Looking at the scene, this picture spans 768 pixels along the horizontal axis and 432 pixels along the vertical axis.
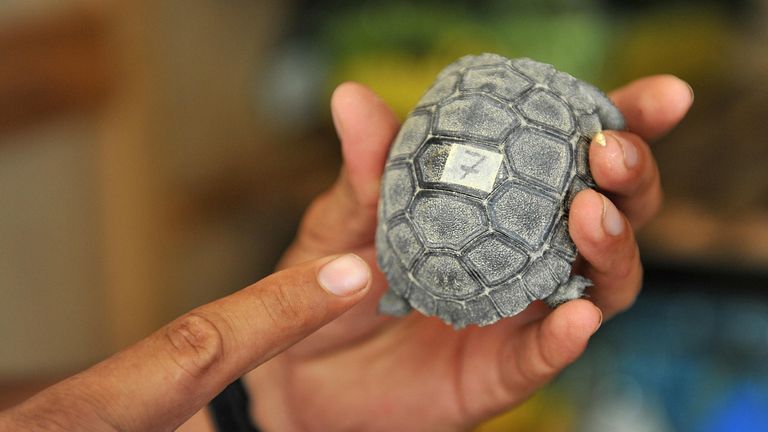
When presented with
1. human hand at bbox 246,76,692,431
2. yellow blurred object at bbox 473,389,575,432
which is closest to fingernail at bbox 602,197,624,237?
human hand at bbox 246,76,692,431

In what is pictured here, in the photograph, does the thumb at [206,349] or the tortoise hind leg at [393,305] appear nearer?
the thumb at [206,349]

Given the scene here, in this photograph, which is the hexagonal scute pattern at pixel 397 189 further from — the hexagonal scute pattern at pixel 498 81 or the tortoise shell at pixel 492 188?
the hexagonal scute pattern at pixel 498 81

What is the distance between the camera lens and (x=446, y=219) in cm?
77

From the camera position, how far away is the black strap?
90 centimetres

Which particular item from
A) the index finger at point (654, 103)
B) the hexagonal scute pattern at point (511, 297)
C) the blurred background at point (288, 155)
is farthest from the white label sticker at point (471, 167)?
the blurred background at point (288, 155)

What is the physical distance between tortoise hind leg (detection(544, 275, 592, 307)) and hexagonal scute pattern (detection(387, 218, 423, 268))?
15 centimetres

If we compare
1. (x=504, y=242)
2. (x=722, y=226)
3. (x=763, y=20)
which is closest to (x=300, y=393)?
(x=504, y=242)

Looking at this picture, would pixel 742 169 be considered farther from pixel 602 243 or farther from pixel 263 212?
pixel 263 212

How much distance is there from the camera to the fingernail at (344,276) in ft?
2.10

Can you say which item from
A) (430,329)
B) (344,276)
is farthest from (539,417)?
(344,276)

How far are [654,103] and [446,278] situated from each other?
1.05 feet

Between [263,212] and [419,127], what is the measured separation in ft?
3.43

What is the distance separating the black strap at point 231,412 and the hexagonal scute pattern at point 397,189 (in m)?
0.30

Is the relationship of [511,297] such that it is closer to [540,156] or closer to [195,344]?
[540,156]
